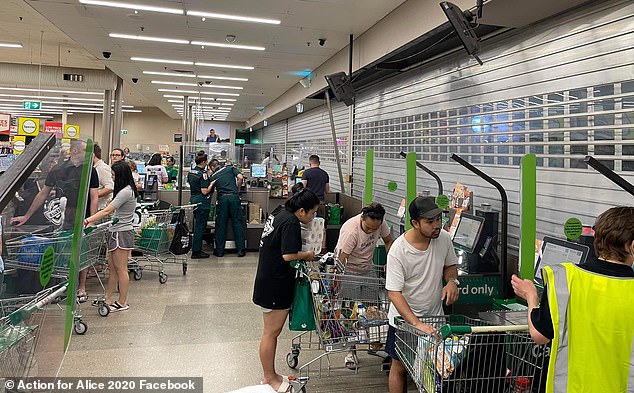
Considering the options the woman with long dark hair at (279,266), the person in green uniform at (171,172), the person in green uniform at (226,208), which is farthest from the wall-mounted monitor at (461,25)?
the person in green uniform at (171,172)

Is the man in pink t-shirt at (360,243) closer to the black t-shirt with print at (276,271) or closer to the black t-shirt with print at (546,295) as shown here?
the black t-shirt with print at (276,271)

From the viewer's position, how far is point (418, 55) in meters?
5.95

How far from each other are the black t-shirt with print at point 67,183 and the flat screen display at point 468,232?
114 inches

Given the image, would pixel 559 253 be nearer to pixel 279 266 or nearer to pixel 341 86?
pixel 279 266

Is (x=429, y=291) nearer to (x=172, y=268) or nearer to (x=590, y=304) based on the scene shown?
(x=590, y=304)

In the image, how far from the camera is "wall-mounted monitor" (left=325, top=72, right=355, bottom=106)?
706 cm

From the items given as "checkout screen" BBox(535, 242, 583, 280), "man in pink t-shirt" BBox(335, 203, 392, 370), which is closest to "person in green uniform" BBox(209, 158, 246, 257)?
"man in pink t-shirt" BBox(335, 203, 392, 370)

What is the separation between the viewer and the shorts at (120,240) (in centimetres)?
487

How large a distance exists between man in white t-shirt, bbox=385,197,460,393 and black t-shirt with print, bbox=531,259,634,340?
825mm

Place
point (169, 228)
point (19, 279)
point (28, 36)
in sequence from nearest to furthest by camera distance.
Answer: point (19, 279) < point (169, 228) < point (28, 36)

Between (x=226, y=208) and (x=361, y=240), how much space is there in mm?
4604

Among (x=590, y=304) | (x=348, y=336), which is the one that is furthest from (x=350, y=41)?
(x=590, y=304)

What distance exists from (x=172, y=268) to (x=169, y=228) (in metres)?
0.73

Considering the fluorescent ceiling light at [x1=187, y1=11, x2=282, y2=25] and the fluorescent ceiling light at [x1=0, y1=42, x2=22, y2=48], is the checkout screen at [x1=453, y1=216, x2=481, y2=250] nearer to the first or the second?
the fluorescent ceiling light at [x1=187, y1=11, x2=282, y2=25]
